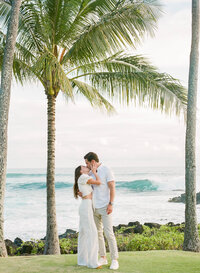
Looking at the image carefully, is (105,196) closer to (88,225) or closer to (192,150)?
(88,225)

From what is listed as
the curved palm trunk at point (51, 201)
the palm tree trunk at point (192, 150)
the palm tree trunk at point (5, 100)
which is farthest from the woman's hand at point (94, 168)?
the curved palm trunk at point (51, 201)

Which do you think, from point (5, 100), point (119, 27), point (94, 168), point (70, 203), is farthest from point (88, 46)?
point (70, 203)

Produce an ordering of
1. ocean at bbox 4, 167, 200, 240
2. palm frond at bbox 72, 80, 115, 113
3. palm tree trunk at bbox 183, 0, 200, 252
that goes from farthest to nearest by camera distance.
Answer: ocean at bbox 4, 167, 200, 240 → palm frond at bbox 72, 80, 115, 113 → palm tree trunk at bbox 183, 0, 200, 252

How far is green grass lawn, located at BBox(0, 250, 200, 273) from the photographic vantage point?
625cm

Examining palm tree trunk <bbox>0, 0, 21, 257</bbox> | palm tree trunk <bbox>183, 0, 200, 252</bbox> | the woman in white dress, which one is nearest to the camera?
the woman in white dress

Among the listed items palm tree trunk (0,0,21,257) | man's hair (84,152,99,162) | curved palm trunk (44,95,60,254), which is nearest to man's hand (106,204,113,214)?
man's hair (84,152,99,162)

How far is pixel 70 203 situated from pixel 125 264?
25748mm

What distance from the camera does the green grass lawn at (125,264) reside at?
6.25 metres

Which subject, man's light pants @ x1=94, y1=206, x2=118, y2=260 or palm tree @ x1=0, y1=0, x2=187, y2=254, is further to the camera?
palm tree @ x1=0, y1=0, x2=187, y2=254

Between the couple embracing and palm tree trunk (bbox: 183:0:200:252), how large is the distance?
131 inches

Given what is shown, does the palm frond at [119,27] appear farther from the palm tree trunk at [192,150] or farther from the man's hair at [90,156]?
the man's hair at [90,156]

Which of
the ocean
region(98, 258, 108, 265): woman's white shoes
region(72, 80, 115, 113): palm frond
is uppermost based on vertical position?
region(72, 80, 115, 113): palm frond

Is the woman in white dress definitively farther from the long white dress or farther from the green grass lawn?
the green grass lawn

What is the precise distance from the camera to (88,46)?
10242mm
